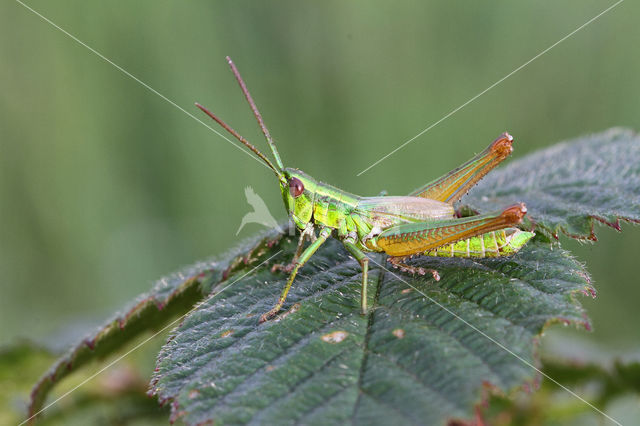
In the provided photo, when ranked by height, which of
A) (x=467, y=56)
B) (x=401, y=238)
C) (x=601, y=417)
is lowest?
(x=601, y=417)

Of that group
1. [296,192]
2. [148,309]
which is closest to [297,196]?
[296,192]

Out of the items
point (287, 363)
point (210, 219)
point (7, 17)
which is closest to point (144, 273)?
point (210, 219)

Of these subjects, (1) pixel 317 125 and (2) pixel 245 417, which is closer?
(2) pixel 245 417

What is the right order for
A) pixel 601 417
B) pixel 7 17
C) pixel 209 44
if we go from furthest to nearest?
pixel 209 44 → pixel 7 17 → pixel 601 417

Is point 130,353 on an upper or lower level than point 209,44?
lower

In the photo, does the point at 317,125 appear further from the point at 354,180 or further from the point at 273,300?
the point at 273,300

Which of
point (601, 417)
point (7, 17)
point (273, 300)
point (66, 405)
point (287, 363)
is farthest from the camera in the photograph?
point (7, 17)

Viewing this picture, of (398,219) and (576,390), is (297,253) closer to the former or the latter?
(398,219)

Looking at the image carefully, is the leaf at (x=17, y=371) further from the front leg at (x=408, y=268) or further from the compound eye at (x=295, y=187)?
the front leg at (x=408, y=268)
